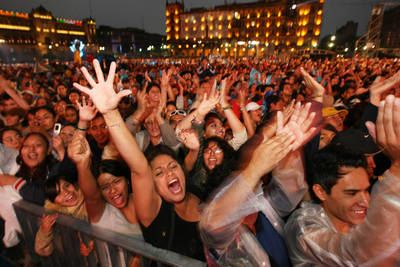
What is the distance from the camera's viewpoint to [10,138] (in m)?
3.50

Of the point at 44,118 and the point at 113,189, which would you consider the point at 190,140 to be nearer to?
the point at 113,189

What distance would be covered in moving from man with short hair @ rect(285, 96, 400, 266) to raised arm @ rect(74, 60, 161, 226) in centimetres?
103

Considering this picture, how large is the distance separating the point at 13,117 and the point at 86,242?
430 centimetres

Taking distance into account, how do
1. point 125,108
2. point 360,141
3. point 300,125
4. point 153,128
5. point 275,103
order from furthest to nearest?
point 125,108
point 275,103
point 153,128
point 360,141
point 300,125

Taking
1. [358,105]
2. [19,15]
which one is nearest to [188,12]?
[19,15]

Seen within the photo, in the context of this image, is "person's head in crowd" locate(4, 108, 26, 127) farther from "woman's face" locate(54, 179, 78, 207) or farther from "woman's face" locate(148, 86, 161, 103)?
"woman's face" locate(54, 179, 78, 207)

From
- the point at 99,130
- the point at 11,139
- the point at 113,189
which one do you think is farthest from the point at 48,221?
the point at 11,139

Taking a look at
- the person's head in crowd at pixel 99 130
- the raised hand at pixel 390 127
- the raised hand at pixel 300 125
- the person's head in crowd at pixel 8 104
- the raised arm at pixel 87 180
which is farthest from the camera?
the person's head in crowd at pixel 8 104

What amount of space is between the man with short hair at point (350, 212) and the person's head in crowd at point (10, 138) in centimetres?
400

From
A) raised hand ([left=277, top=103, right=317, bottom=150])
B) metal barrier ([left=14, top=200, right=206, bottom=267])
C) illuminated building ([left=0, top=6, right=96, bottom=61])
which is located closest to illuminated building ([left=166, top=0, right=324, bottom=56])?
illuminated building ([left=0, top=6, right=96, bottom=61])

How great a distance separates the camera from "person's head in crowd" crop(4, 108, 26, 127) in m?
4.70

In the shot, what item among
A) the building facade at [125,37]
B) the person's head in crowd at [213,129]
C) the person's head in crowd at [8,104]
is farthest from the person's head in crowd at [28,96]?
the building facade at [125,37]

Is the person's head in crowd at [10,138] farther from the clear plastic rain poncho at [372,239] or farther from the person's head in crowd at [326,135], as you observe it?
the person's head in crowd at [326,135]

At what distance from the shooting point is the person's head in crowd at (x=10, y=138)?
3475 mm
